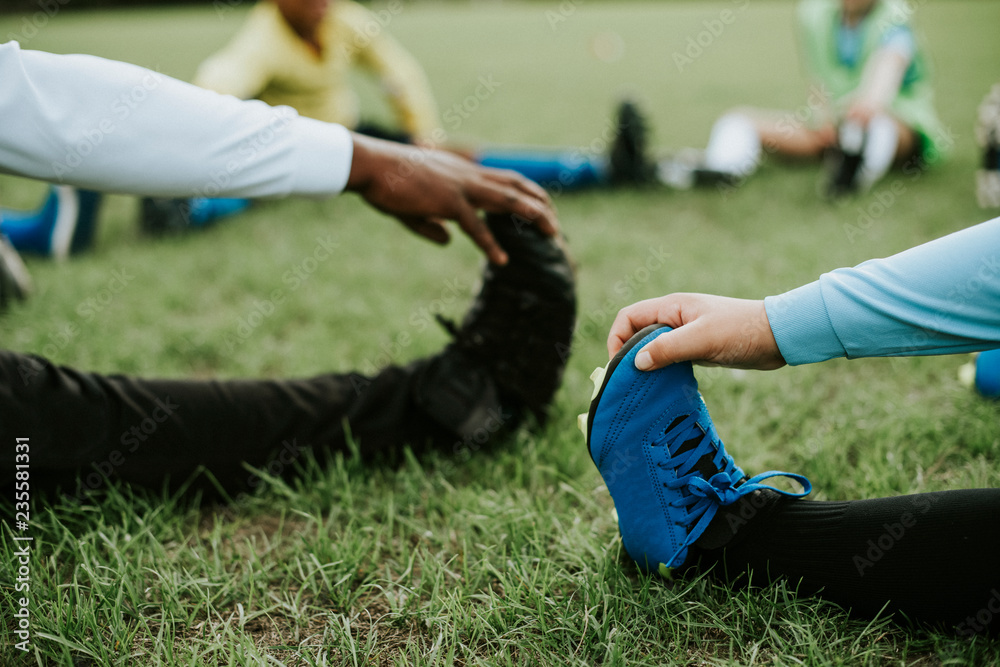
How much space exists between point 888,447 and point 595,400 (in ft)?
2.70

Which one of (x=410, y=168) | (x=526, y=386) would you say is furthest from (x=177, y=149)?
(x=526, y=386)

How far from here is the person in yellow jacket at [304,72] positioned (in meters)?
3.08

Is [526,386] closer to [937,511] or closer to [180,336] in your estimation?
[937,511]

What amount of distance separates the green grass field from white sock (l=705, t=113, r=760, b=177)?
0.13m

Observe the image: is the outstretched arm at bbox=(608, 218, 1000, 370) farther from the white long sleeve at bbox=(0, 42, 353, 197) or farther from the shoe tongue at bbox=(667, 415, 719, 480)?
the white long sleeve at bbox=(0, 42, 353, 197)

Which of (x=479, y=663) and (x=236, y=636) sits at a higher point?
(x=479, y=663)

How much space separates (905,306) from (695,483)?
406mm

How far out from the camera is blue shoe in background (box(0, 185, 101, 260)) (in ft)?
9.28

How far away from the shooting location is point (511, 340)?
1510 millimetres

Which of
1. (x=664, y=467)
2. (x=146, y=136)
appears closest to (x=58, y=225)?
(x=146, y=136)

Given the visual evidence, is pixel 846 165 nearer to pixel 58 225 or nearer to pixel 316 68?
pixel 316 68

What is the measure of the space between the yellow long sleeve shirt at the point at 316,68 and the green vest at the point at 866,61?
2.40 meters

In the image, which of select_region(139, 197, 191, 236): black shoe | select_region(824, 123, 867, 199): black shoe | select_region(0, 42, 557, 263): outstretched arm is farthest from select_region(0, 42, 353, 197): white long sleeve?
select_region(824, 123, 867, 199): black shoe

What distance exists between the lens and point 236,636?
1.07 meters
